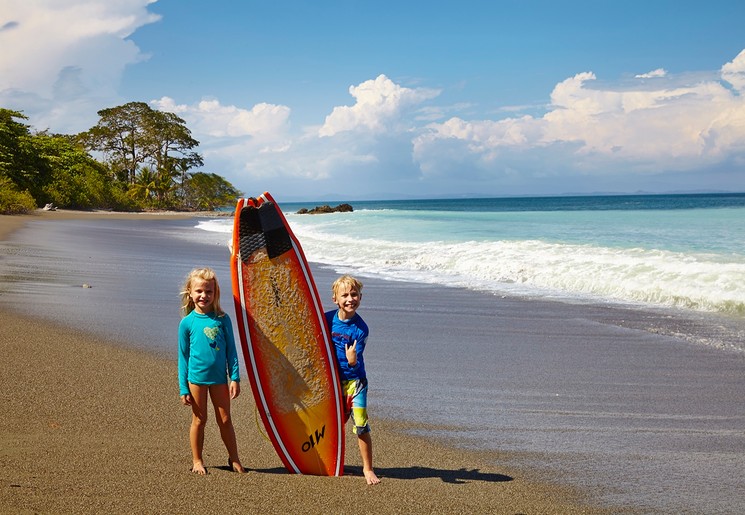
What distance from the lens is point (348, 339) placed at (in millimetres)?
3588

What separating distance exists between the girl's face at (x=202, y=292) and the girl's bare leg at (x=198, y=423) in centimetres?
41

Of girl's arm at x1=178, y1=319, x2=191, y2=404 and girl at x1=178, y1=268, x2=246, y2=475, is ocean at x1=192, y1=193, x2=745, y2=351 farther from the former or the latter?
girl's arm at x1=178, y1=319, x2=191, y2=404

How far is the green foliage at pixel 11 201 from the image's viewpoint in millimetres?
30156

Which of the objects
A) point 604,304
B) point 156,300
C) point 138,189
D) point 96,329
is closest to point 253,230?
point 96,329

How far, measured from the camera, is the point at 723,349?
6.31 metres

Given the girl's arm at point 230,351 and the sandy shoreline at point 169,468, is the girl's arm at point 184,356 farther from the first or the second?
the sandy shoreline at point 169,468

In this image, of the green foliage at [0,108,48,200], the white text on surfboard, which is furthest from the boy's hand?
the green foliage at [0,108,48,200]

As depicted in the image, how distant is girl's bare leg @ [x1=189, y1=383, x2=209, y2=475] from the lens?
3.36 m

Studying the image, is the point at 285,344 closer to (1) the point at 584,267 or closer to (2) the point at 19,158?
(1) the point at 584,267

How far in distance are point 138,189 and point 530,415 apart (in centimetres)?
5484

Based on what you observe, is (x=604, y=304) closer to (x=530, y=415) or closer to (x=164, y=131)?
(x=530, y=415)

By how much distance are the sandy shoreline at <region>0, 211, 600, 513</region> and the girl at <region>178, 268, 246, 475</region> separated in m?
0.18

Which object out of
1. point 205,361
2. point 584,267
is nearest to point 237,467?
point 205,361

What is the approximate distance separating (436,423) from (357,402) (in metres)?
0.96
